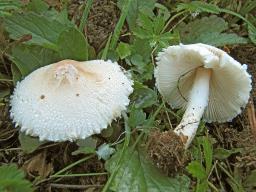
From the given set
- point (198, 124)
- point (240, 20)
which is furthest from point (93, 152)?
point (240, 20)

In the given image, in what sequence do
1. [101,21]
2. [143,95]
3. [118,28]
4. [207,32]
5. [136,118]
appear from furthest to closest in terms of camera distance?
[101,21]
[207,32]
[118,28]
[143,95]
[136,118]

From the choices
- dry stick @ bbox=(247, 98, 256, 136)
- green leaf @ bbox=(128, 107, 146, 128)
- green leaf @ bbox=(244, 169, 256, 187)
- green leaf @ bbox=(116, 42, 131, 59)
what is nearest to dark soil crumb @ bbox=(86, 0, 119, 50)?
green leaf @ bbox=(116, 42, 131, 59)

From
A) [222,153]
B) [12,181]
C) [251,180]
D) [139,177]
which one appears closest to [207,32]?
[222,153]

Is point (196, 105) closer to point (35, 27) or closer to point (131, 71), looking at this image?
point (131, 71)

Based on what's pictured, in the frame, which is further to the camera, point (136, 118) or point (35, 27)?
point (35, 27)

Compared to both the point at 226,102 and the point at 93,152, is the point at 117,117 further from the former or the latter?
the point at 226,102

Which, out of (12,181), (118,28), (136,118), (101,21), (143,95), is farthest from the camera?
(101,21)

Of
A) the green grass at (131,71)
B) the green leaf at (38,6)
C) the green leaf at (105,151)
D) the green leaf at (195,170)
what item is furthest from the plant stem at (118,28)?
the green leaf at (195,170)
